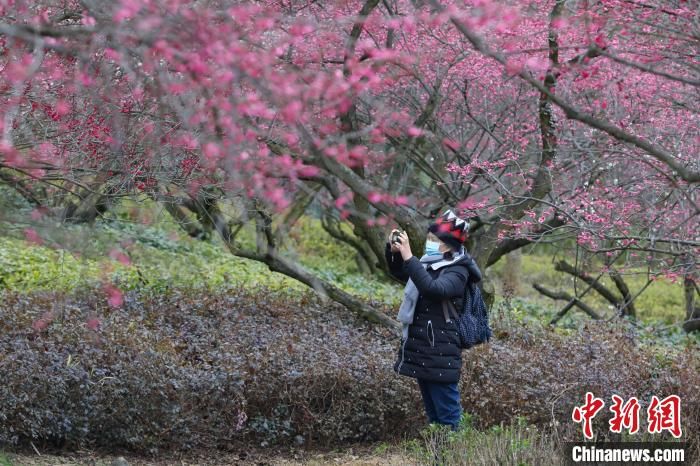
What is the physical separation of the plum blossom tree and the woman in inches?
14.4

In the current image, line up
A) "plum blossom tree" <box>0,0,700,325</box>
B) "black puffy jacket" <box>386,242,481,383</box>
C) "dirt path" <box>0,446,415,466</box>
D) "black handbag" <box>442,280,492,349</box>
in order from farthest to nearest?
"dirt path" <box>0,446,415,466</box> < "black handbag" <box>442,280,492,349</box> < "black puffy jacket" <box>386,242,481,383</box> < "plum blossom tree" <box>0,0,700,325</box>

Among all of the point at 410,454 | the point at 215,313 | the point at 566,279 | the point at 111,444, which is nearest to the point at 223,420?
the point at 111,444

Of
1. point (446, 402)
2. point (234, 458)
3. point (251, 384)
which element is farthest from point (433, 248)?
point (234, 458)

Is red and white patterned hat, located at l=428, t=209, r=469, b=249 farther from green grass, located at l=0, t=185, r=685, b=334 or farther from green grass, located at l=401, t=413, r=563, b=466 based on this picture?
green grass, located at l=401, t=413, r=563, b=466

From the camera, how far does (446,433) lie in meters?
4.38

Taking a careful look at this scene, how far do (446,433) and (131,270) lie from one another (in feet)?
19.1

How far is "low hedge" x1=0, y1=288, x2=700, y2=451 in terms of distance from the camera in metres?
4.94

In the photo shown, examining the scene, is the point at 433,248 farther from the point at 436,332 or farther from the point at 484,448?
the point at 484,448

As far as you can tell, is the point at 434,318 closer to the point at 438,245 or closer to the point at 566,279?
the point at 438,245

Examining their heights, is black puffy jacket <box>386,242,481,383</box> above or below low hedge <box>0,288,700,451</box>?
above

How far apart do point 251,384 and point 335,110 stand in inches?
66.1

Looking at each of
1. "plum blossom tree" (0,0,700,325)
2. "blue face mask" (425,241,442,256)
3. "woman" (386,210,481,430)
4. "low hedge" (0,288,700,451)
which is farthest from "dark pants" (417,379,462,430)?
"plum blossom tree" (0,0,700,325)

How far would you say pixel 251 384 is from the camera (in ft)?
17.4

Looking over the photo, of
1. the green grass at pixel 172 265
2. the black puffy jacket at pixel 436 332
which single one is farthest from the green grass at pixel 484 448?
the green grass at pixel 172 265
